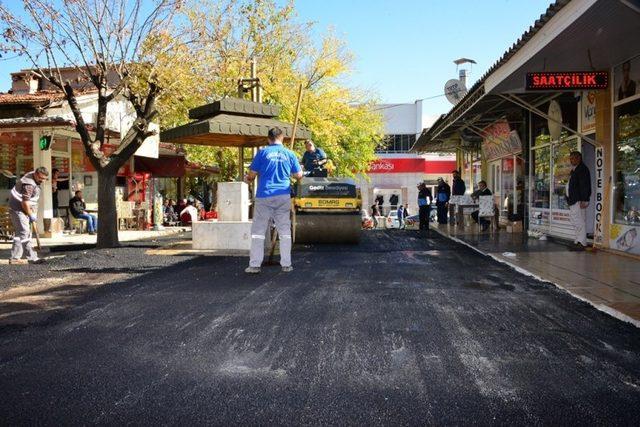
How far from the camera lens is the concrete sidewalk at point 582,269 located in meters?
5.71

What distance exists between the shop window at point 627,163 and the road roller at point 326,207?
4836 mm

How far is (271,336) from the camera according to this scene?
14.3ft

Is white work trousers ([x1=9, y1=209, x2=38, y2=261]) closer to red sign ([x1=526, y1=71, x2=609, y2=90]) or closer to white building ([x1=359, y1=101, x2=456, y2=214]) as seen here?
red sign ([x1=526, y1=71, x2=609, y2=90])

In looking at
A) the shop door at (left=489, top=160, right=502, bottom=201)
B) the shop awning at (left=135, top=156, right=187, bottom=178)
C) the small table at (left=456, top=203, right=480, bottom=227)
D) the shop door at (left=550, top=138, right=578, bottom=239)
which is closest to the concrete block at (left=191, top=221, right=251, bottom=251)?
the shop door at (left=550, top=138, right=578, bottom=239)

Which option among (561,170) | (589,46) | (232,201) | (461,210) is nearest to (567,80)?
(589,46)

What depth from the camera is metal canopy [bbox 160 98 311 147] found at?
33.8ft

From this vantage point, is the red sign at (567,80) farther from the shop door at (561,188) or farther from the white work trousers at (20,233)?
the white work trousers at (20,233)

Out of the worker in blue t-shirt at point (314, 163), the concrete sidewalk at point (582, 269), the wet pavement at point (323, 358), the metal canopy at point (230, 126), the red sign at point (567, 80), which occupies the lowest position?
the wet pavement at point (323, 358)

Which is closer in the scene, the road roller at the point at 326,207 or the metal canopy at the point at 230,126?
the metal canopy at the point at 230,126

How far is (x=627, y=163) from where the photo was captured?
1010cm

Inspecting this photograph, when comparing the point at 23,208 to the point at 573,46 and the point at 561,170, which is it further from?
the point at 561,170

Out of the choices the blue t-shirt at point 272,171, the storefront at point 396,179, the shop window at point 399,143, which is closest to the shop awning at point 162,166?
the blue t-shirt at point 272,171

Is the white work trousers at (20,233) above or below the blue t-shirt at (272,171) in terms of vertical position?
below

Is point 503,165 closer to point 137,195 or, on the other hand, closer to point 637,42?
point 637,42
